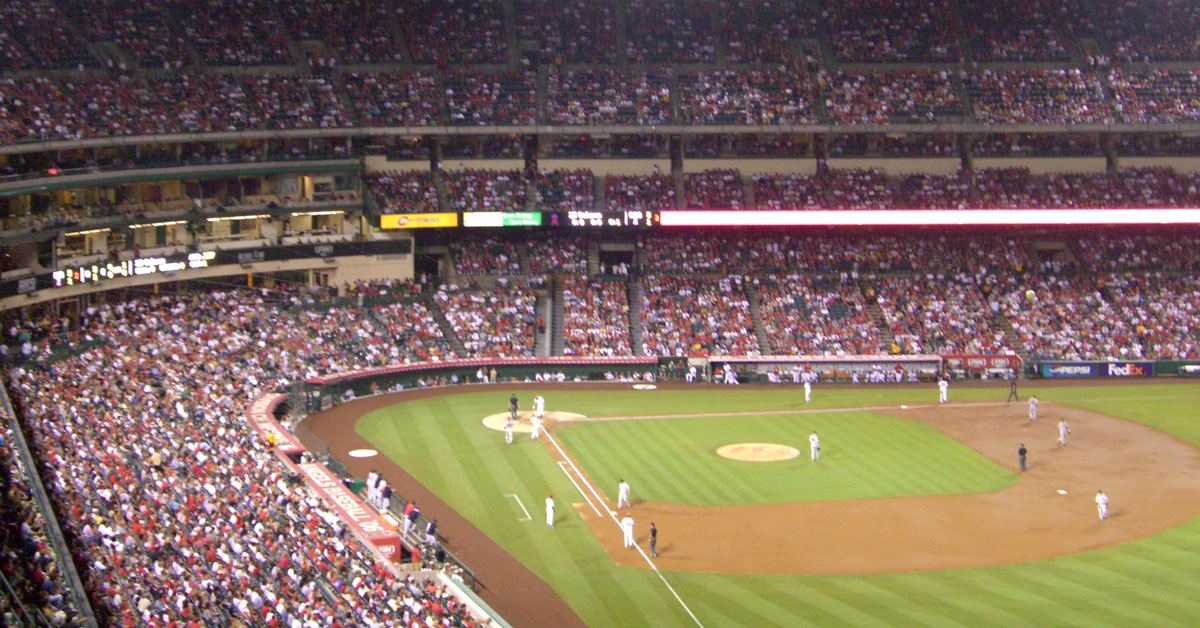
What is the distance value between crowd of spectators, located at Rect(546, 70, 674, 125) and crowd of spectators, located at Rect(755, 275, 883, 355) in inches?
421

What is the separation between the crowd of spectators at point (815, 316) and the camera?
5678 cm

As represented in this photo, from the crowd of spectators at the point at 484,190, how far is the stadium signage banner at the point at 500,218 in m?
0.45

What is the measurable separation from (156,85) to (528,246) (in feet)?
63.6

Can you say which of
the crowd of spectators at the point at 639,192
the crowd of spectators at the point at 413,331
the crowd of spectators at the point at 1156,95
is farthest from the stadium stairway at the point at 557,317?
the crowd of spectators at the point at 1156,95

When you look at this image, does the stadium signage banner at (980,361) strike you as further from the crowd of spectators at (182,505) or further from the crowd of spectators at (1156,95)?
the crowd of spectators at (182,505)

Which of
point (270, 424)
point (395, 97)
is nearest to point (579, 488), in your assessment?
point (270, 424)

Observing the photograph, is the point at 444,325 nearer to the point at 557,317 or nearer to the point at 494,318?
the point at 494,318

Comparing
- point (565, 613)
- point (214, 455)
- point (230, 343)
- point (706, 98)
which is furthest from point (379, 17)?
point (565, 613)

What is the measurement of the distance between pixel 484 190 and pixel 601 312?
363 inches

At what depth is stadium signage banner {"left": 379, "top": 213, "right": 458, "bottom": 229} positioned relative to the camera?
5909 cm

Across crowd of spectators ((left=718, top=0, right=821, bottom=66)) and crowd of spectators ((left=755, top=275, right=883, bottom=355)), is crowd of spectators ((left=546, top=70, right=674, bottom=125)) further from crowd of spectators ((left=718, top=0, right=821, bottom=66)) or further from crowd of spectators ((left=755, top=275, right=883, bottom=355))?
crowd of spectators ((left=755, top=275, right=883, bottom=355))

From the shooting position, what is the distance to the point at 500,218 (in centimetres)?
5984

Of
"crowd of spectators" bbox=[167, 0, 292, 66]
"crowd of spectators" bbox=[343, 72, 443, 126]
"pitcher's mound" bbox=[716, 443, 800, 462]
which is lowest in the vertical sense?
"pitcher's mound" bbox=[716, 443, 800, 462]

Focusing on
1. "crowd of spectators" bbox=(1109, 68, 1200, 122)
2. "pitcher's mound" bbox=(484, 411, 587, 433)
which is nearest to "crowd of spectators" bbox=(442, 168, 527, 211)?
"pitcher's mound" bbox=(484, 411, 587, 433)
